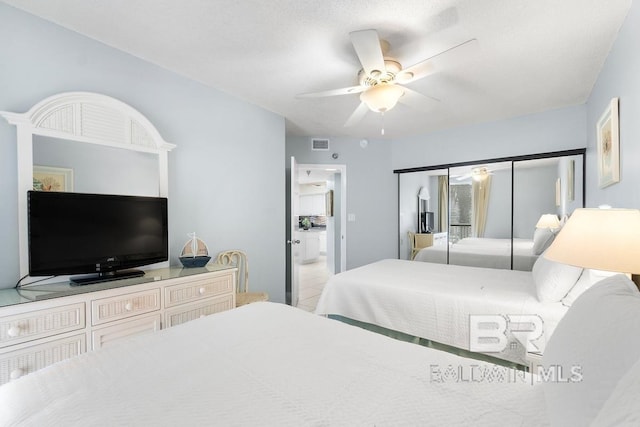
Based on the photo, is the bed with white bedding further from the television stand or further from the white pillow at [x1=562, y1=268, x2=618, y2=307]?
the white pillow at [x1=562, y1=268, x2=618, y2=307]

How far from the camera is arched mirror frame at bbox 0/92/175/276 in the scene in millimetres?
1703

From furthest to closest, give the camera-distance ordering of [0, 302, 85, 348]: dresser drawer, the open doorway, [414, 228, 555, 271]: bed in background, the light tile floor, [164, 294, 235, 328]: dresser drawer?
1. the open doorway
2. the light tile floor
3. [414, 228, 555, 271]: bed in background
4. [164, 294, 235, 328]: dresser drawer
5. [0, 302, 85, 348]: dresser drawer

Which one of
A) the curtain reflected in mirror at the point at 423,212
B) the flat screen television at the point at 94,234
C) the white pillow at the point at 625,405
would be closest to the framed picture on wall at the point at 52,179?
the flat screen television at the point at 94,234

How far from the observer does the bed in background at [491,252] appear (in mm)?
3385

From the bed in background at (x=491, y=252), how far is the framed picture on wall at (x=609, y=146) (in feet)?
3.49

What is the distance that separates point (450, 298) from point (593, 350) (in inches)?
63.6

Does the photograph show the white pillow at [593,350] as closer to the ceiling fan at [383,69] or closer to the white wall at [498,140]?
the ceiling fan at [383,69]

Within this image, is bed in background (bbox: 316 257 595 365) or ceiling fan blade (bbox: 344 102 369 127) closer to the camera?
bed in background (bbox: 316 257 595 365)

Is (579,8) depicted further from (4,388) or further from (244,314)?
(4,388)

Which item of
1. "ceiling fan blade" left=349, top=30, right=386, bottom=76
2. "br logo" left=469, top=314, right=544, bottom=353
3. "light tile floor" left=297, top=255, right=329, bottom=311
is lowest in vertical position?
"light tile floor" left=297, top=255, right=329, bottom=311

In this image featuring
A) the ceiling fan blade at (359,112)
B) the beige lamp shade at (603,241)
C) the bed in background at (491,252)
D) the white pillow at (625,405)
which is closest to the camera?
the white pillow at (625,405)

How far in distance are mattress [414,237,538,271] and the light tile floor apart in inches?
66.6

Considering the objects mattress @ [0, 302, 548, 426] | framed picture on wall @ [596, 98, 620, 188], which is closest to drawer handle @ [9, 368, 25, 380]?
mattress @ [0, 302, 548, 426]

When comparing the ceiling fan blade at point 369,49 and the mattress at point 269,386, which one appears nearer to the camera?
the mattress at point 269,386
